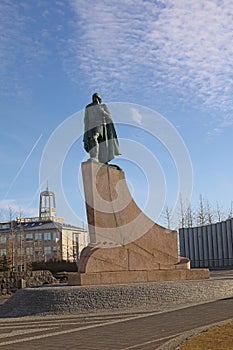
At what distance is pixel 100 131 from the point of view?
17.9m

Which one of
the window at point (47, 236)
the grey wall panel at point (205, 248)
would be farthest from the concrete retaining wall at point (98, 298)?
the window at point (47, 236)

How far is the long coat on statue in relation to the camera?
17.7 meters

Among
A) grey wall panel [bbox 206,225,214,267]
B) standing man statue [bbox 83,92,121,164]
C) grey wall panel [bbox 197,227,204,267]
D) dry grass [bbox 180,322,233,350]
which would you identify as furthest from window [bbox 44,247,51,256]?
dry grass [bbox 180,322,233,350]

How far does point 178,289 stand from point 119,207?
382 cm

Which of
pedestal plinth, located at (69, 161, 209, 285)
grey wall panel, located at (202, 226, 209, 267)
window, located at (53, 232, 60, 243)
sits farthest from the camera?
window, located at (53, 232, 60, 243)

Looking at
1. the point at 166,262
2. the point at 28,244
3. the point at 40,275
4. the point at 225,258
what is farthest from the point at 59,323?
the point at 28,244

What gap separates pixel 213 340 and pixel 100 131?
428 inches

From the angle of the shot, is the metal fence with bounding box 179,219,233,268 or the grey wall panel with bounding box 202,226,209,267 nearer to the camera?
the metal fence with bounding box 179,219,233,268

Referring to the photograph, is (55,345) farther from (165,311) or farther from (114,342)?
(165,311)

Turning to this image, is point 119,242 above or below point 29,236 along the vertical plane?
below

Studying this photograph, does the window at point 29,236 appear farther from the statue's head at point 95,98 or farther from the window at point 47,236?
the statue's head at point 95,98

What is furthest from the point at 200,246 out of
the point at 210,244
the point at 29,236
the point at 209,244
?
the point at 29,236

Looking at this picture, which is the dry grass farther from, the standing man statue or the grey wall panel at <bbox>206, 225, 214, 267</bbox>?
the grey wall panel at <bbox>206, 225, 214, 267</bbox>

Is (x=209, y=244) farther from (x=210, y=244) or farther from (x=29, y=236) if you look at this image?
(x=29, y=236)
